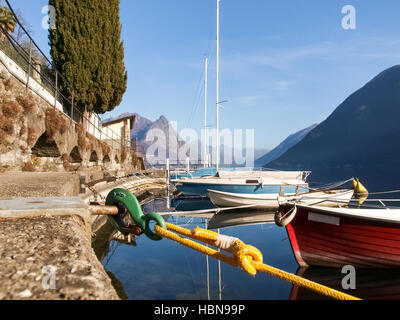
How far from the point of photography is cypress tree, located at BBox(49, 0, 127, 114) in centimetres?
2048

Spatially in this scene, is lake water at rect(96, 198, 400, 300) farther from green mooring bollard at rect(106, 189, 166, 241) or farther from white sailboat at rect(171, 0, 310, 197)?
white sailboat at rect(171, 0, 310, 197)

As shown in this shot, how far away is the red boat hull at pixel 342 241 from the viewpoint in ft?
22.6

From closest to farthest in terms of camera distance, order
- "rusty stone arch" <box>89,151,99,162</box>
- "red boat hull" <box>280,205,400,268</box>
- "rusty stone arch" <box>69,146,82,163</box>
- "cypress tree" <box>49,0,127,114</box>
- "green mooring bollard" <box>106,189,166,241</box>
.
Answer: "green mooring bollard" <box>106,189,166,241</box> < "red boat hull" <box>280,205,400,268</box> < "rusty stone arch" <box>69,146,82,163</box> < "rusty stone arch" <box>89,151,99,162</box> < "cypress tree" <box>49,0,127,114</box>

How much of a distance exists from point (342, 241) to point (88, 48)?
21159mm

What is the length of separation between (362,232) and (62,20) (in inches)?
885

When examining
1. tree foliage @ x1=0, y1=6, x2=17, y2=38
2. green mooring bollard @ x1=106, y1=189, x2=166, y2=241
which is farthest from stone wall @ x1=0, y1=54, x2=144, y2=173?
tree foliage @ x1=0, y1=6, x2=17, y2=38

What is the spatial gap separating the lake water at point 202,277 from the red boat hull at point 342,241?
0.31 metres

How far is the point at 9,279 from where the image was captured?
1665mm

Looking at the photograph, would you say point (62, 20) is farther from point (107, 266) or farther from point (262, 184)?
point (107, 266)

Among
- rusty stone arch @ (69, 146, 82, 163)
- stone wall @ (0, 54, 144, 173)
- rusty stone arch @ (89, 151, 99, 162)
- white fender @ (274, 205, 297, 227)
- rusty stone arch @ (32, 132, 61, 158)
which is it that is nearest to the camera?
white fender @ (274, 205, 297, 227)

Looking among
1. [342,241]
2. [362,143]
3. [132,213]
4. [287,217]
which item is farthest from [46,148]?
[362,143]

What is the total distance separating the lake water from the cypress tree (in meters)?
15.3

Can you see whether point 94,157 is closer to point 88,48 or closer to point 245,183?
point 88,48
